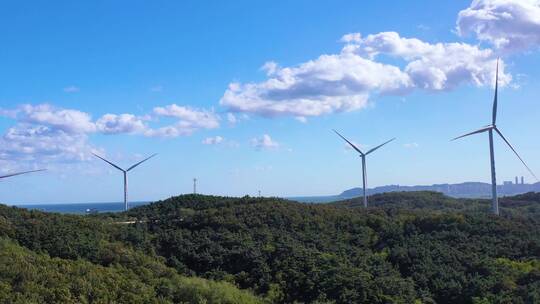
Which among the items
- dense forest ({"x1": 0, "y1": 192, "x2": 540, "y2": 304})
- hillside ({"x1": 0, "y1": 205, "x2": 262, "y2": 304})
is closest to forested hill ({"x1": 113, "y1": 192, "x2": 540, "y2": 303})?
dense forest ({"x1": 0, "y1": 192, "x2": 540, "y2": 304})

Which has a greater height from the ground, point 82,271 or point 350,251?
point 82,271

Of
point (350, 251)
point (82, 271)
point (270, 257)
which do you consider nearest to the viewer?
point (82, 271)

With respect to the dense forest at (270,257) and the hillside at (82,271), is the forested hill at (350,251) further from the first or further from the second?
the hillside at (82,271)

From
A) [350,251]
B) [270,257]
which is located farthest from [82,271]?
[350,251]

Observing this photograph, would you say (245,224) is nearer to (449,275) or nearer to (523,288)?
(449,275)

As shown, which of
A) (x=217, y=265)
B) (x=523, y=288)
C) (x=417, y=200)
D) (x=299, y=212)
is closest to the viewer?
(x=523, y=288)

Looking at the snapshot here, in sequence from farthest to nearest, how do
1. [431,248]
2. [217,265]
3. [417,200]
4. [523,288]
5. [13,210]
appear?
1. [417,200]
2. [13,210]
3. [431,248]
4. [217,265]
5. [523,288]

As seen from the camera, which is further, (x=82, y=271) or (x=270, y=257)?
(x=270, y=257)

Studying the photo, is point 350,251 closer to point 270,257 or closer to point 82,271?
point 270,257

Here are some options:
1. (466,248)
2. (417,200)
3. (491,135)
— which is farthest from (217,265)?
(417,200)
